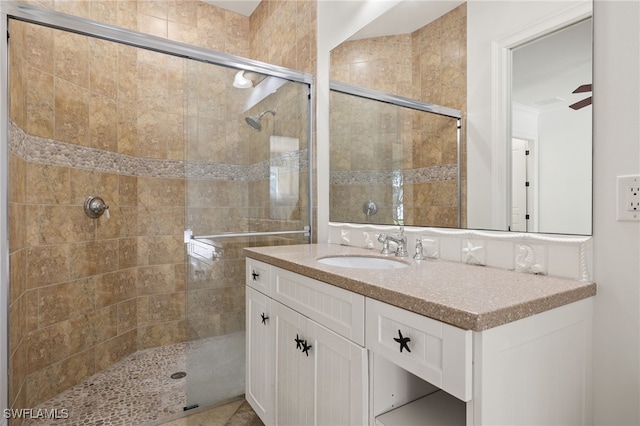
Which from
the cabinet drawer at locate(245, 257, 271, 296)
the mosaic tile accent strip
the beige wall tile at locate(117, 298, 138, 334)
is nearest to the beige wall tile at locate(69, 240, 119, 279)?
the beige wall tile at locate(117, 298, 138, 334)

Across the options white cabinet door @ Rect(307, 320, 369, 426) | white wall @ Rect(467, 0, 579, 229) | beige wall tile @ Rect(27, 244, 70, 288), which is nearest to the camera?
white cabinet door @ Rect(307, 320, 369, 426)

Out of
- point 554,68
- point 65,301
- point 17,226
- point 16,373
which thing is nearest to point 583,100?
point 554,68

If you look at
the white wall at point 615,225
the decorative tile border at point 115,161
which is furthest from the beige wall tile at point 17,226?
the white wall at point 615,225

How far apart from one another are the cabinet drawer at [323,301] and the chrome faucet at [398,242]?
18.7 inches

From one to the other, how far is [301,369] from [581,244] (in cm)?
100

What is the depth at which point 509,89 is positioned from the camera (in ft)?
3.92

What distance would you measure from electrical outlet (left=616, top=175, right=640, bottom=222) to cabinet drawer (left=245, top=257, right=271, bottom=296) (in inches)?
48.5

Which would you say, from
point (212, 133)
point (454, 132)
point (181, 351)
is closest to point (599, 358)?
point (454, 132)

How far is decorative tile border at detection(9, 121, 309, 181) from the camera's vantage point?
1.85m

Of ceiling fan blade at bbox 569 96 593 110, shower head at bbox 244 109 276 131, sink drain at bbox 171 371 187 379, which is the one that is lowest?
sink drain at bbox 171 371 187 379

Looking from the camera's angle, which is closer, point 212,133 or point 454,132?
point 454,132

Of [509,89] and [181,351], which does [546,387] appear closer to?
[509,89]

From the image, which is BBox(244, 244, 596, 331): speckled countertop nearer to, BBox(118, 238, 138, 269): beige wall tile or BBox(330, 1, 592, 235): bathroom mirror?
BBox(330, 1, 592, 235): bathroom mirror

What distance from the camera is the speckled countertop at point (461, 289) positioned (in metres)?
0.73
